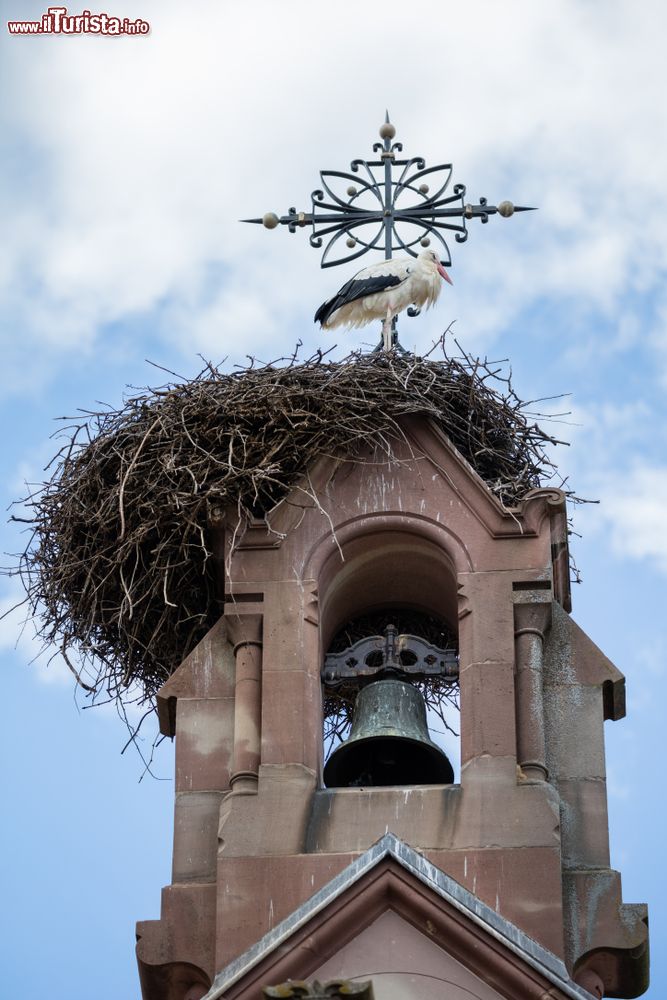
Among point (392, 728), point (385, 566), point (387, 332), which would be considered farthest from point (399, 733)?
point (387, 332)

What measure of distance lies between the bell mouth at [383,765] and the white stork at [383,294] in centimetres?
401

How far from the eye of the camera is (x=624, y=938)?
15922 millimetres

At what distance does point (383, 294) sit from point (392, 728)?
448cm

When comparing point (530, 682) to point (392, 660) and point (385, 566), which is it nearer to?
point (392, 660)

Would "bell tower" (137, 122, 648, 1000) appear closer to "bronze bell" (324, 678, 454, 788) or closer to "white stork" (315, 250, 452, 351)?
"bronze bell" (324, 678, 454, 788)

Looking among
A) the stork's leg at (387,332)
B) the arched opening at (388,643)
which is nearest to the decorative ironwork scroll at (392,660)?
the arched opening at (388,643)

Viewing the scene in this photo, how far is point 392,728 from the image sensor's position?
17.0 m

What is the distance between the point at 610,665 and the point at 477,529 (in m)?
1.08

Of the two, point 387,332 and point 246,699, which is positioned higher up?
point 387,332

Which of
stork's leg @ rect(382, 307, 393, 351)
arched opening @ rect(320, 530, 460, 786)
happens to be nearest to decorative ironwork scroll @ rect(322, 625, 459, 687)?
arched opening @ rect(320, 530, 460, 786)

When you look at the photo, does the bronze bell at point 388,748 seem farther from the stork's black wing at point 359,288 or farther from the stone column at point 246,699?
the stork's black wing at point 359,288

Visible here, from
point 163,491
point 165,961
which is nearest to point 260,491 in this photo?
point 163,491

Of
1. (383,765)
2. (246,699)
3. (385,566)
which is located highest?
(385,566)

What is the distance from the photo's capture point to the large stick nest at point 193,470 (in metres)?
17.7
